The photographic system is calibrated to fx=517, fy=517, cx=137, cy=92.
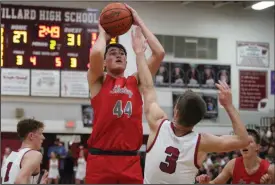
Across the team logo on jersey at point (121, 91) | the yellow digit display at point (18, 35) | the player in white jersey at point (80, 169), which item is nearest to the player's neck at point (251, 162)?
the team logo on jersey at point (121, 91)

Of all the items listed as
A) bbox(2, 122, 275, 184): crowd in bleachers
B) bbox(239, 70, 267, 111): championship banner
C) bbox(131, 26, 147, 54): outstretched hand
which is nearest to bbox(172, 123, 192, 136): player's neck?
bbox(131, 26, 147, 54): outstretched hand

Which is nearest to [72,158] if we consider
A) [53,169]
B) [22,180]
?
[53,169]

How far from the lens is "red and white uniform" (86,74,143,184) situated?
15.7 ft

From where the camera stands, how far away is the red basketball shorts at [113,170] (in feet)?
15.7

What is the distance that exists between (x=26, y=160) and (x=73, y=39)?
37.2ft

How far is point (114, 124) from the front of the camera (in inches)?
189

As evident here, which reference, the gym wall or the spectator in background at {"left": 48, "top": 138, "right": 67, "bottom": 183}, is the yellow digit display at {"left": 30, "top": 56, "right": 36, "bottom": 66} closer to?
the gym wall

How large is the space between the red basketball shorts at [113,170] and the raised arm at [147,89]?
977mm

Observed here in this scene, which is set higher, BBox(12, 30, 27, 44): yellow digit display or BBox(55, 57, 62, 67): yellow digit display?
BBox(12, 30, 27, 44): yellow digit display

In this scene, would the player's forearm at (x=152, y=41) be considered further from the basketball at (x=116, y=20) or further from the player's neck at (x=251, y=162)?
the player's neck at (x=251, y=162)

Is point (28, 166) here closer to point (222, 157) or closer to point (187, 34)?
point (222, 157)

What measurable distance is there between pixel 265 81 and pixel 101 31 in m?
17.5

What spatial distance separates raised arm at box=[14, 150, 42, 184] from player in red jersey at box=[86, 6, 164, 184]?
60 cm

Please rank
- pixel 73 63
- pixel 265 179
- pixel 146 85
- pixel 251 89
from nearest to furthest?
pixel 146 85 < pixel 265 179 < pixel 73 63 < pixel 251 89
